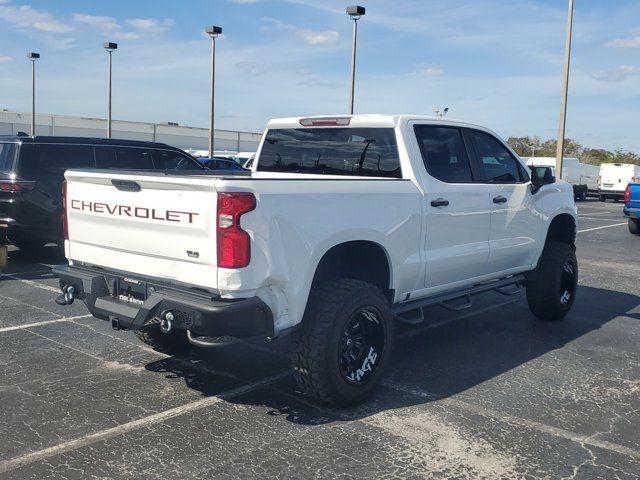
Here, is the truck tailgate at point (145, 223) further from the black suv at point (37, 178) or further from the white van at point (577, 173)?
the white van at point (577, 173)

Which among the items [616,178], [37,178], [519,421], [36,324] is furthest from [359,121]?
[616,178]

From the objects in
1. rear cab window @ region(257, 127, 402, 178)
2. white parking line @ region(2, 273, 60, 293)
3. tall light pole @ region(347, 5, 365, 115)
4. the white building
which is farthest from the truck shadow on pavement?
the white building

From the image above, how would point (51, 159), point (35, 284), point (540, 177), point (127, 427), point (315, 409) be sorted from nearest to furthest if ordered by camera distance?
point (127, 427) → point (315, 409) → point (540, 177) → point (35, 284) → point (51, 159)

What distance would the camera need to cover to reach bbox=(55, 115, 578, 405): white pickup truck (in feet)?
13.1

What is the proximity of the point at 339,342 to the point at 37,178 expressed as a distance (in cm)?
700

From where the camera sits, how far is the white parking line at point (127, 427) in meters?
3.73

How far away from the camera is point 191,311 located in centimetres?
395

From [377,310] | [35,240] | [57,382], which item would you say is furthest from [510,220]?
[35,240]

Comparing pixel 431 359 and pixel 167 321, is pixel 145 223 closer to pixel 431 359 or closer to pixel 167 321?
pixel 167 321

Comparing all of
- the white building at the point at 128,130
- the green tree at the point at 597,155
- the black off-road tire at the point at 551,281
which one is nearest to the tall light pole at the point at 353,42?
the black off-road tire at the point at 551,281

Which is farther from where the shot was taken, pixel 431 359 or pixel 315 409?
pixel 431 359

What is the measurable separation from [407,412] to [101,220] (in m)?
2.49

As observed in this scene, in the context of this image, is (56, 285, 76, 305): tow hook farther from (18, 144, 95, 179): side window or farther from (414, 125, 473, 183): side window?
(18, 144, 95, 179): side window

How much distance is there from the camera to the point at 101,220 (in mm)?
4730
